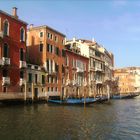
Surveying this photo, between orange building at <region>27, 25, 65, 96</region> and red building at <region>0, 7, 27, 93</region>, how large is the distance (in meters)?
4.56

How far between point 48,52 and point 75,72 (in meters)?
7.63

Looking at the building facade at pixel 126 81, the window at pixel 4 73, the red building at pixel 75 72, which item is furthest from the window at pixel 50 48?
the building facade at pixel 126 81

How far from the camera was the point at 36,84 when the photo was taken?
1186 inches

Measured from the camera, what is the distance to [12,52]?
2602 cm

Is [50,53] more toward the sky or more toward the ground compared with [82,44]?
more toward the ground

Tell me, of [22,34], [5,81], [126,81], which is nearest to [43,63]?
[22,34]

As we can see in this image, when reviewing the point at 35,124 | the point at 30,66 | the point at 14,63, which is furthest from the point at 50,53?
the point at 35,124

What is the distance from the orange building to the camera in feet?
106

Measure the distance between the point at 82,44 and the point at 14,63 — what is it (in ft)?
61.2

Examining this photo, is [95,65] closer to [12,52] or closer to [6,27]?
[12,52]

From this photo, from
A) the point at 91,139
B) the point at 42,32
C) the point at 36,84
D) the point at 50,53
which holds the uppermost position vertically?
the point at 42,32

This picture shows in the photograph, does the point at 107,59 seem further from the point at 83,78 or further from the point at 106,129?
the point at 106,129

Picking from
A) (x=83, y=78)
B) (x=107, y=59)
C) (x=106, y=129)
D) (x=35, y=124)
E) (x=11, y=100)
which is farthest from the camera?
(x=107, y=59)

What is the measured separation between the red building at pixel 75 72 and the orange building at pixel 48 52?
229 centimetres
